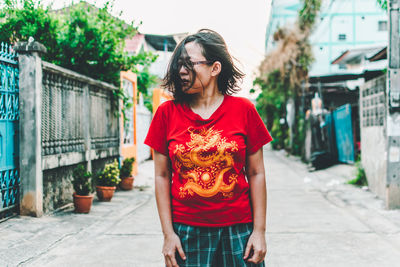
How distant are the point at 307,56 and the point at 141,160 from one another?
8241 mm

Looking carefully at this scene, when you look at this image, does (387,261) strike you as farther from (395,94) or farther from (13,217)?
(13,217)

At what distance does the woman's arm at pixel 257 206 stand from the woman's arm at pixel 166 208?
1.05 ft

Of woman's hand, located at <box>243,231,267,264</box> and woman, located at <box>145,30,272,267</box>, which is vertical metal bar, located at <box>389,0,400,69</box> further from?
woman's hand, located at <box>243,231,267,264</box>

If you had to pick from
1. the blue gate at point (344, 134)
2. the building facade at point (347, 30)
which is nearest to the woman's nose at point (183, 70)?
the blue gate at point (344, 134)

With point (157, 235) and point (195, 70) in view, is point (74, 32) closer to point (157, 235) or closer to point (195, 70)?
point (157, 235)

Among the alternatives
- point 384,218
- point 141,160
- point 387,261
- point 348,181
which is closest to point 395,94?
point 384,218

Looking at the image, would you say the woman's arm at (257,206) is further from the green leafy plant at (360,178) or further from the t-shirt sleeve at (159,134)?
the green leafy plant at (360,178)

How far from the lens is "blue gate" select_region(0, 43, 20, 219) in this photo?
5.57m

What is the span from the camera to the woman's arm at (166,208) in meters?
1.95

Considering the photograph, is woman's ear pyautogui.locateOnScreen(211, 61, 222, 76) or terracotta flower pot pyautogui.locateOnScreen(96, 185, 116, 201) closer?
woman's ear pyautogui.locateOnScreen(211, 61, 222, 76)

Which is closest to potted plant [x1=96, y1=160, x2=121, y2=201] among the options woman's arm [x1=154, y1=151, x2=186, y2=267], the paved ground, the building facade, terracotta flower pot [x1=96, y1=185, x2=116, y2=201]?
terracotta flower pot [x1=96, y1=185, x2=116, y2=201]

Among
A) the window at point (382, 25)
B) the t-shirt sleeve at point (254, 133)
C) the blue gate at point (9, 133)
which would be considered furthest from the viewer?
the window at point (382, 25)

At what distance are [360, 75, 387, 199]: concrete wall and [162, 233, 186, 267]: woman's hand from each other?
6405 millimetres

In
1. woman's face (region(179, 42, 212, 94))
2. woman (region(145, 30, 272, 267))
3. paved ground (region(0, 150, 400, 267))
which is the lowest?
paved ground (region(0, 150, 400, 267))
